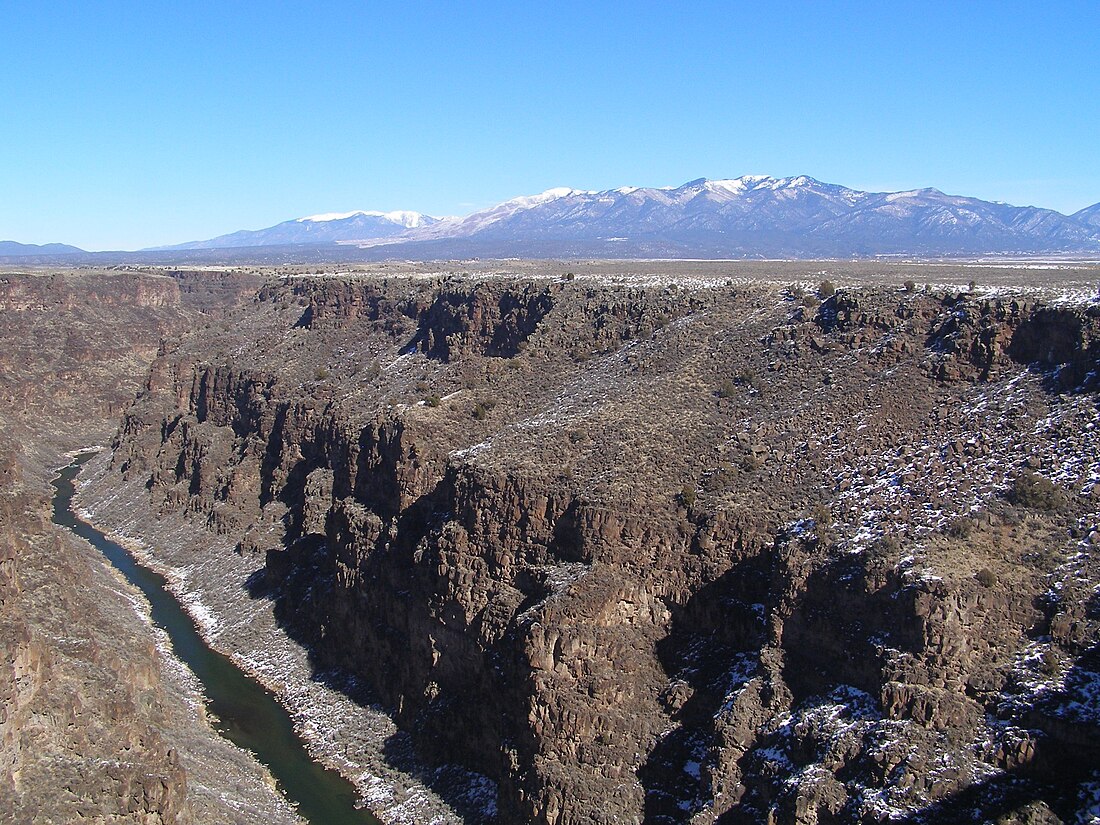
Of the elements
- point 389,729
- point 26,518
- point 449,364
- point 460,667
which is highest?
point 449,364

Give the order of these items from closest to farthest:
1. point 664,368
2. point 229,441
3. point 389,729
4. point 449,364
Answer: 1. point 389,729
2. point 664,368
3. point 449,364
4. point 229,441

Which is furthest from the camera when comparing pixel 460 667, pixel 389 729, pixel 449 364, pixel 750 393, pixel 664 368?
pixel 449 364

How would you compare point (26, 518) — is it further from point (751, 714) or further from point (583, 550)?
point (751, 714)

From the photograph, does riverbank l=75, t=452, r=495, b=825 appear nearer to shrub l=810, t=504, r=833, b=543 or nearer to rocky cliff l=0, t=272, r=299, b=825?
rocky cliff l=0, t=272, r=299, b=825

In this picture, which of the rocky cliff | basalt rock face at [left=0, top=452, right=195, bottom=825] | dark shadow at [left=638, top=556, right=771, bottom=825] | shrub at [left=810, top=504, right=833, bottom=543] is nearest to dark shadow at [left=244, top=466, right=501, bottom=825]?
the rocky cliff

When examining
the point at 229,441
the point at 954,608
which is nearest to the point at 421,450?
the point at 954,608
